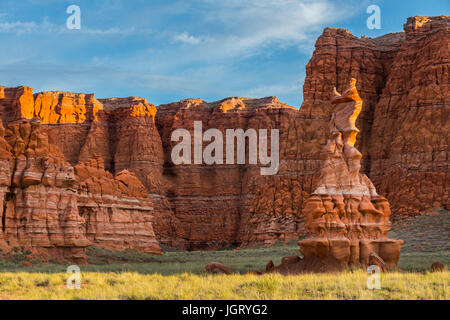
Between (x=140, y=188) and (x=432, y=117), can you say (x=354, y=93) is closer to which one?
(x=140, y=188)

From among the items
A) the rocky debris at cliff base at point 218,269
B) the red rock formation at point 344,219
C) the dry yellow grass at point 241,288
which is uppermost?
the red rock formation at point 344,219

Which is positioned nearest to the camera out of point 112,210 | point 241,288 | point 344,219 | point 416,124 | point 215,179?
point 241,288

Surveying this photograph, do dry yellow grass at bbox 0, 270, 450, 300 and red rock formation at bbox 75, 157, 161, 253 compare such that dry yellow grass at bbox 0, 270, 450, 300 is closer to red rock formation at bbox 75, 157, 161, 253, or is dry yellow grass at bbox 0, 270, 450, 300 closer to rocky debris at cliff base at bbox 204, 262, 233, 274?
rocky debris at cliff base at bbox 204, 262, 233, 274

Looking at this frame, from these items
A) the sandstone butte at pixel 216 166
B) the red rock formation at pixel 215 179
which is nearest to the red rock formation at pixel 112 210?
the sandstone butte at pixel 216 166

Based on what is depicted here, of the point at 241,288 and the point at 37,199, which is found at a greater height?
the point at 37,199

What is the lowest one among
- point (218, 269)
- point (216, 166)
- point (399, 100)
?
point (218, 269)

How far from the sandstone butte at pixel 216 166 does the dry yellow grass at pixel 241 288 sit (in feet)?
15.5

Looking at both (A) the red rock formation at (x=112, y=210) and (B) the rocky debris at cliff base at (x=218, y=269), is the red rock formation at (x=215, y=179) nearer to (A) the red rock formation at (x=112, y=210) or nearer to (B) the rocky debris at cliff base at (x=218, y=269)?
(A) the red rock formation at (x=112, y=210)

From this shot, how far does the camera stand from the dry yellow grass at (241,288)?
16.5 m

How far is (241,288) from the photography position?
18062 millimetres

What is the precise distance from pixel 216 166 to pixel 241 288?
97.0 meters

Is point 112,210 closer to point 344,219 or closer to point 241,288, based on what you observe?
point 344,219

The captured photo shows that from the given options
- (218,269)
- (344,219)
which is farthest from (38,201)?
(344,219)
